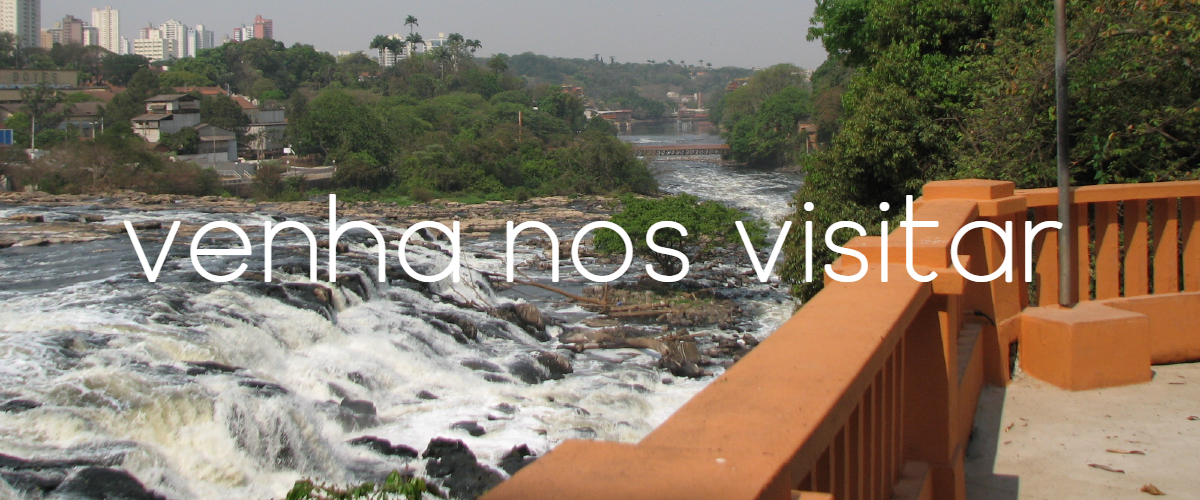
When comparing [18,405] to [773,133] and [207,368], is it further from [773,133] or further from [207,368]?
[773,133]

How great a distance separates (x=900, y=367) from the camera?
2.77 metres

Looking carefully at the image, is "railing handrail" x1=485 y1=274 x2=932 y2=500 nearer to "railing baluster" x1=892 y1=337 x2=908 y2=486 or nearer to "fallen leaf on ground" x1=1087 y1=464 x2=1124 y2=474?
"railing baluster" x1=892 y1=337 x2=908 y2=486

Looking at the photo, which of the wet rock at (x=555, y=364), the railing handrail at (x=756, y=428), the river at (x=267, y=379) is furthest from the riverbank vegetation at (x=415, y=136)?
the railing handrail at (x=756, y=428)

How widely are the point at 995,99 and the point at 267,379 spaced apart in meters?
8.44

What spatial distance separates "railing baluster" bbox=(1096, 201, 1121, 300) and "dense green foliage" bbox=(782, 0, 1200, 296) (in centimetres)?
191

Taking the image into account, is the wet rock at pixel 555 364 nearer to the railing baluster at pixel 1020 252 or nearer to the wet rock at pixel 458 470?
the wet rock at pixel 458 470

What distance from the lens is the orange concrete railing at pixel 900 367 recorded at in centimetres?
144

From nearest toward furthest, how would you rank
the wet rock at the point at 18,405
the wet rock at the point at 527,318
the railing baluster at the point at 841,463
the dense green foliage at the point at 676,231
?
1. the railing baluster at the point at 841,463
2. the wet rock at the point at 18,405
3. the wet rock at the point at 527,318
4. the dense green foliage at the point at 676,231

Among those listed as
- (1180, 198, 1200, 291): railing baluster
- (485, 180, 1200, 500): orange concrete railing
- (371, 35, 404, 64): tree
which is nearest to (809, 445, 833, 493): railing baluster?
(485, 180, 1200, 500): orange concrete railing

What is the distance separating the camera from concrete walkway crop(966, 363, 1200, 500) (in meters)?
3.55

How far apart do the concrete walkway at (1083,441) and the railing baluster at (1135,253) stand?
62cm

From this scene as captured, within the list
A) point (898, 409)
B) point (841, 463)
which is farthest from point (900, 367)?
point (841, 463)

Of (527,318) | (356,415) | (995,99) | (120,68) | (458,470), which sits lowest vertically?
(458,470)

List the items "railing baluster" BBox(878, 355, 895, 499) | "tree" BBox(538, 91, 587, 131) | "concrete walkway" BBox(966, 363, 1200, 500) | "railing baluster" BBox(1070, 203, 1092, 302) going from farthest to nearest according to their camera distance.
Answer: "tree" BBox(538, 91, 587, 131) < "railing baluster" BBox(1070, 203, 1092, 302) < "concrete walkway" BBox(966, 363, 1200, 500) < "railing baluster" BBox(878, 355, 895, 499)
